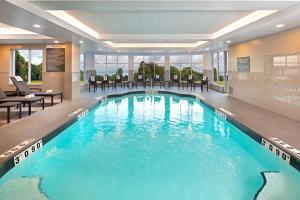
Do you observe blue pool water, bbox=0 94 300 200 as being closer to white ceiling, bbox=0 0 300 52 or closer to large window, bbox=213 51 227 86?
white ceiling, bbox=0 0 300 52

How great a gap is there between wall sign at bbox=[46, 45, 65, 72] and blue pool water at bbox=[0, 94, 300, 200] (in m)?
5.44

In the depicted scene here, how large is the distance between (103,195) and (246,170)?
2.12m

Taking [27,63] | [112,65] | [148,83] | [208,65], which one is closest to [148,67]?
[148,83]

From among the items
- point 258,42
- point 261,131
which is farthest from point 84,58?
point 261,131

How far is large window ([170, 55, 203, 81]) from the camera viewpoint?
65.8 feet

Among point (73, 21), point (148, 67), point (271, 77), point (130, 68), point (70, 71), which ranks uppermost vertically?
point (73, 21)

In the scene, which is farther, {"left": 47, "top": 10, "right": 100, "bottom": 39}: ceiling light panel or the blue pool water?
{"left": 47, "top": 10, "right": 100, "bottom": 39}: ceiling light panel

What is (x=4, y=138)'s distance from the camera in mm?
4711

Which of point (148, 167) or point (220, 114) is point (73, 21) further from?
point (148, 167)

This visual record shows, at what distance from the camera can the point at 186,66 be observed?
20.3 m

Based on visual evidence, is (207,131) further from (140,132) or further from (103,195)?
(103,195)

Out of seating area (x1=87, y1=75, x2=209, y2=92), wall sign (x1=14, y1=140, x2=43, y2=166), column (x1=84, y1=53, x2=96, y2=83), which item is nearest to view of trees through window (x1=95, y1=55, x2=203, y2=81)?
seating area (x1=87, y1=75, x2=209, y2=92)

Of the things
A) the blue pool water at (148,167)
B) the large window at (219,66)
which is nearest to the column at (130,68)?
the large window at (219,66)

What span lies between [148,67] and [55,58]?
977 cm
